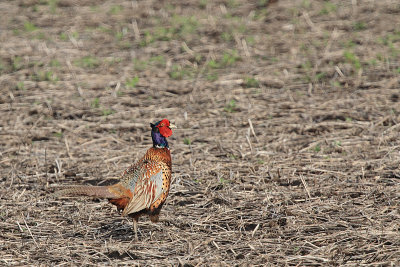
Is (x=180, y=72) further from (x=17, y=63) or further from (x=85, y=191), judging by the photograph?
(x=85, y=191)

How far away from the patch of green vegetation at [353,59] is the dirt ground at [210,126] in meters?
0.03

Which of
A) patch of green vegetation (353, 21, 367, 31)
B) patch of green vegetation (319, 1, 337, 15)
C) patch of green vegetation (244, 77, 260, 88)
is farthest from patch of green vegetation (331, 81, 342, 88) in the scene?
patch of green vegetation (319, 1, 337, 15)

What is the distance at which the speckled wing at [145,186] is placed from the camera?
465 centimetres

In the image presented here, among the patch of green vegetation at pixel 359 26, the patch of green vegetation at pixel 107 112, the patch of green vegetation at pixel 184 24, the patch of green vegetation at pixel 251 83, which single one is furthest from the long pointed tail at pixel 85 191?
the patch of green vegetation at pixel 359 26

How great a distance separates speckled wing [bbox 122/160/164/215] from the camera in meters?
4.65

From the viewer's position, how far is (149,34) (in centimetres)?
1000

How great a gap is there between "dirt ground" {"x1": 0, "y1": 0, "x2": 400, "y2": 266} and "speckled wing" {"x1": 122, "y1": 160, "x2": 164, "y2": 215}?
269mm

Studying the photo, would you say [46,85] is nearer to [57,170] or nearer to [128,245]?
[57,170]

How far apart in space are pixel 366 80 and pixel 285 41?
1.90 metres

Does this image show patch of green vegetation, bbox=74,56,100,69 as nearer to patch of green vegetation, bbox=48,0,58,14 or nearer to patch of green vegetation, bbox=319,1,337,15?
patch of green vegetation, bbox=48,0,58,14

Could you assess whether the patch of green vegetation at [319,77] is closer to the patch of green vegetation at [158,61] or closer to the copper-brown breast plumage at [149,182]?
the patch of green vegetation at [158,61]

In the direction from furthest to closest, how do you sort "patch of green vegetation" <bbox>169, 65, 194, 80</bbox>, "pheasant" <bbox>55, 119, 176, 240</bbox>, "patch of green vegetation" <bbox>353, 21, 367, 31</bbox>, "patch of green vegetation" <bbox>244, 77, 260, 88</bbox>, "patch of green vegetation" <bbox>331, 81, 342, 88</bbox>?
"patch of green vegetation" <bbox>353, 21, 367, 31</bbox>, "patch of green vegetation" <bbox>169, 65, 194, 80</bbox>, "patch of green vegetation" <bbox>244, 77, 260, 88</bbox>, "patch of green vegetation" <bbox>331, 81, 342, 88</bbox>, "pheasant" <bbox>55, 119, 176, 240</bbox>

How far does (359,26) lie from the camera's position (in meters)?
9.88

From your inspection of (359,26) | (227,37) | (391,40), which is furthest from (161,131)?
(359,26)
